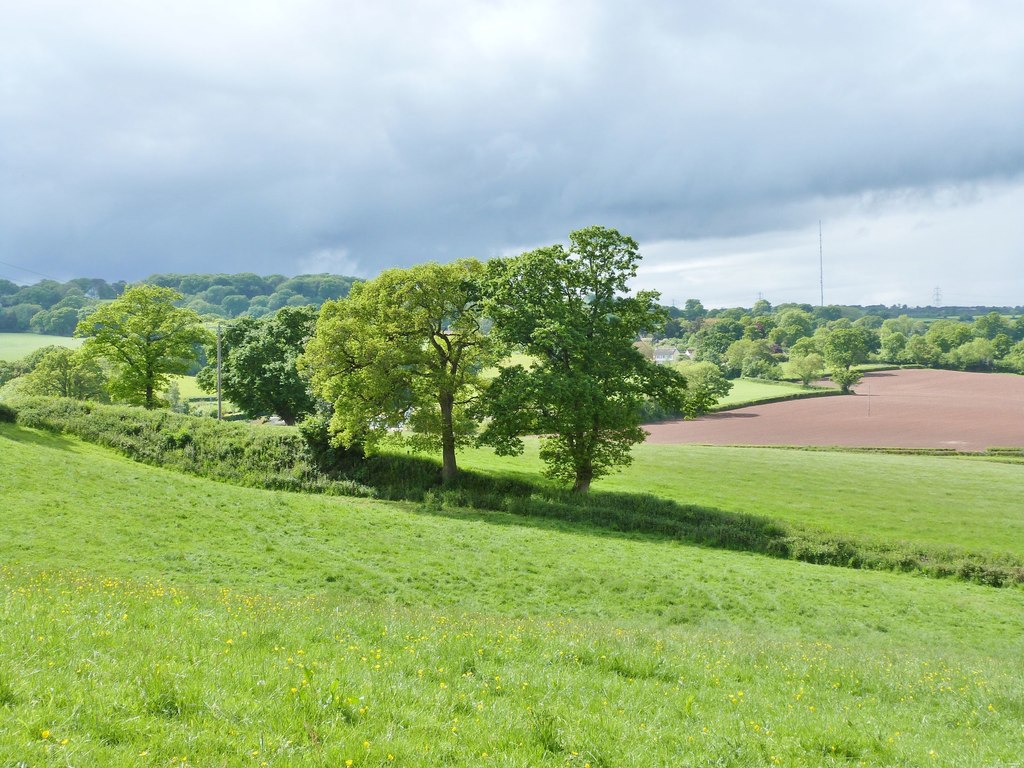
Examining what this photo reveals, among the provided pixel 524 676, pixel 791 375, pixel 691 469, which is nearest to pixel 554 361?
pixel 691 469

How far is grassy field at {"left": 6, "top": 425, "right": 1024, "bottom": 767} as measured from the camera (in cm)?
694

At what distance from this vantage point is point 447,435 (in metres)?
44.3

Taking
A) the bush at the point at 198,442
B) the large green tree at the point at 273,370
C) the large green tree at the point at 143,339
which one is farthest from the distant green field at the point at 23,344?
the bush at the point at 198,442

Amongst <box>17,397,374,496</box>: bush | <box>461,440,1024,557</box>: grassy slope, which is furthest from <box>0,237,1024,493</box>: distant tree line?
<box>461,440,1024,557</box>: grassy slope

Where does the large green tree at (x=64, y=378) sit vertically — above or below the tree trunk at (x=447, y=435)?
above

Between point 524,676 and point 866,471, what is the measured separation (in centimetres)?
5745

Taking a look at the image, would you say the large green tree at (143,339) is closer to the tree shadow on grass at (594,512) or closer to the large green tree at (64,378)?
the large green tree at (64,378)

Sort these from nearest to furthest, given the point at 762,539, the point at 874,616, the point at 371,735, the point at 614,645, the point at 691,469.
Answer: the point at 371,735, the point at 614,645, the point at 874,616, the point at 762,539, the point at 691,469

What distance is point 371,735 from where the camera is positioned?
7090 millimetres

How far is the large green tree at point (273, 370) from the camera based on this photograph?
66.1 m

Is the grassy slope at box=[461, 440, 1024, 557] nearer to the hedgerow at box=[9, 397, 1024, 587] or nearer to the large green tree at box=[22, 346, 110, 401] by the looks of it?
the hedgerow at box=[9, 397, 1024, 587]

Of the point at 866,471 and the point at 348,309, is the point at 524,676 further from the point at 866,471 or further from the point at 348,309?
the point at 866,471

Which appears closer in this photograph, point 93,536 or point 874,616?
point 874,616

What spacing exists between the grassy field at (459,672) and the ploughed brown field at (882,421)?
204ft
